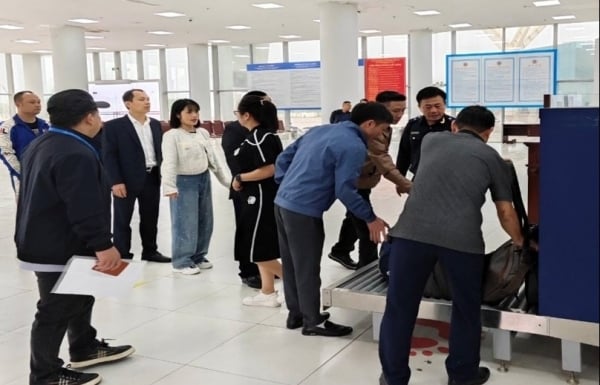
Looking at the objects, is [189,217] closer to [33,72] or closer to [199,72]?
[199,72]

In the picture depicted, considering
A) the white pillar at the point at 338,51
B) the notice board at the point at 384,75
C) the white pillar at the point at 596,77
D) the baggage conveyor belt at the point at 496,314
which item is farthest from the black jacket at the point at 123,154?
A: the notice board at the point at 384,75

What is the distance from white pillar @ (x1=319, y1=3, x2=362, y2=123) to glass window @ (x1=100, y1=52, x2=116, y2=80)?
634 inches

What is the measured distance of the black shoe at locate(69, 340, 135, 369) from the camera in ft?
10.5

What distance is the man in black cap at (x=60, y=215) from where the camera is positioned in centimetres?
269

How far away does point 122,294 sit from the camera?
290 centimetres

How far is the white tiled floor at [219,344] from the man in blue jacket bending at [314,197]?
17 centimetres

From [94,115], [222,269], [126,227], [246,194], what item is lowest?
[222,269]

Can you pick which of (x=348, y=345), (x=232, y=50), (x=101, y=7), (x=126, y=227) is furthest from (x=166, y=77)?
(x=348, y=345)

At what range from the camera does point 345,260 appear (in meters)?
5.24

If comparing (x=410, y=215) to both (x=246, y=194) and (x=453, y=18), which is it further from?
(x=453, y=18)

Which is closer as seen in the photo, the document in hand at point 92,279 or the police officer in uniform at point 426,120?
the document in hand at point 92,279

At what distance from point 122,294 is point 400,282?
1.25 metres

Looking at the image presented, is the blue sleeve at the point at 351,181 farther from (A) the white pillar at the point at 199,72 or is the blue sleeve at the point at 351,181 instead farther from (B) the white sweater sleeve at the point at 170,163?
(A) the white pillar at the point at 199,72

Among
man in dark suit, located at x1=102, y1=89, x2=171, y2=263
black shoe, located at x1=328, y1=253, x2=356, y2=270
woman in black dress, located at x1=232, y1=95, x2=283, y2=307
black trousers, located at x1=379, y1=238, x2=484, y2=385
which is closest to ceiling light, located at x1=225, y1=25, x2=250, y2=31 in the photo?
man in dark suit, located at x1=102, y1=89, x2=171, y2=263
